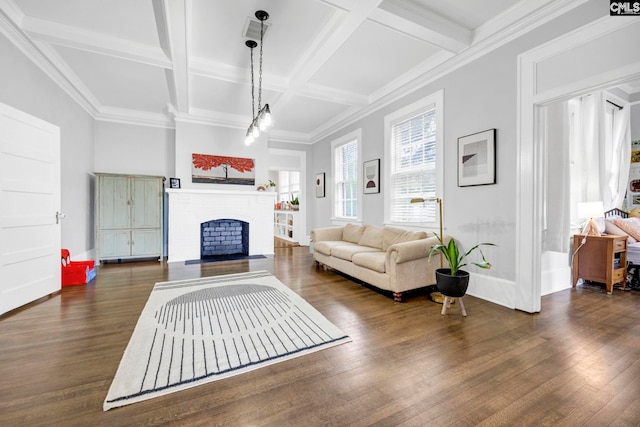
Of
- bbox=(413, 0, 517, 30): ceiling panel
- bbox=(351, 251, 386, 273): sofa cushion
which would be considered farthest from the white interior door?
bbox=(413, 0, 517, 30): ceiling panel

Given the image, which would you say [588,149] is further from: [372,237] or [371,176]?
[372,237]

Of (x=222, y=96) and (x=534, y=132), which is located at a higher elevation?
(x=222, y=96)

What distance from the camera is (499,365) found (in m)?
1.80

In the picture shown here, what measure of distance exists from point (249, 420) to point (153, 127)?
240 inches

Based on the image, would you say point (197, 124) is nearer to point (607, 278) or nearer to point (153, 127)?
point (153, 127)

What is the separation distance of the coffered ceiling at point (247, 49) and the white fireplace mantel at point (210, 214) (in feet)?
5.84

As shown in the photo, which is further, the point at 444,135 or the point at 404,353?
the point at 444,135

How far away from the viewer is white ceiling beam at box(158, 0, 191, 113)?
2457 mm

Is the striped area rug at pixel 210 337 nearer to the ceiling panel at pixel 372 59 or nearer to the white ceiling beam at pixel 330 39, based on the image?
the white ceiling beam at pixel 330 39

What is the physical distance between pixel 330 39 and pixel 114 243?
5.00 meters

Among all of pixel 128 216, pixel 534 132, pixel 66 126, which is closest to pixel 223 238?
pixel 128 216

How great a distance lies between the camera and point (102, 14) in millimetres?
2770

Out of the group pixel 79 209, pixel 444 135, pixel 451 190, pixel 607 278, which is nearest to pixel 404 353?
pixel 451 190

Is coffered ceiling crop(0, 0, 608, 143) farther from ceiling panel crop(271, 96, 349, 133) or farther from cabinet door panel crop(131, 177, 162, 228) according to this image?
cabinet door panel crop(131, 177, 162, 228)
